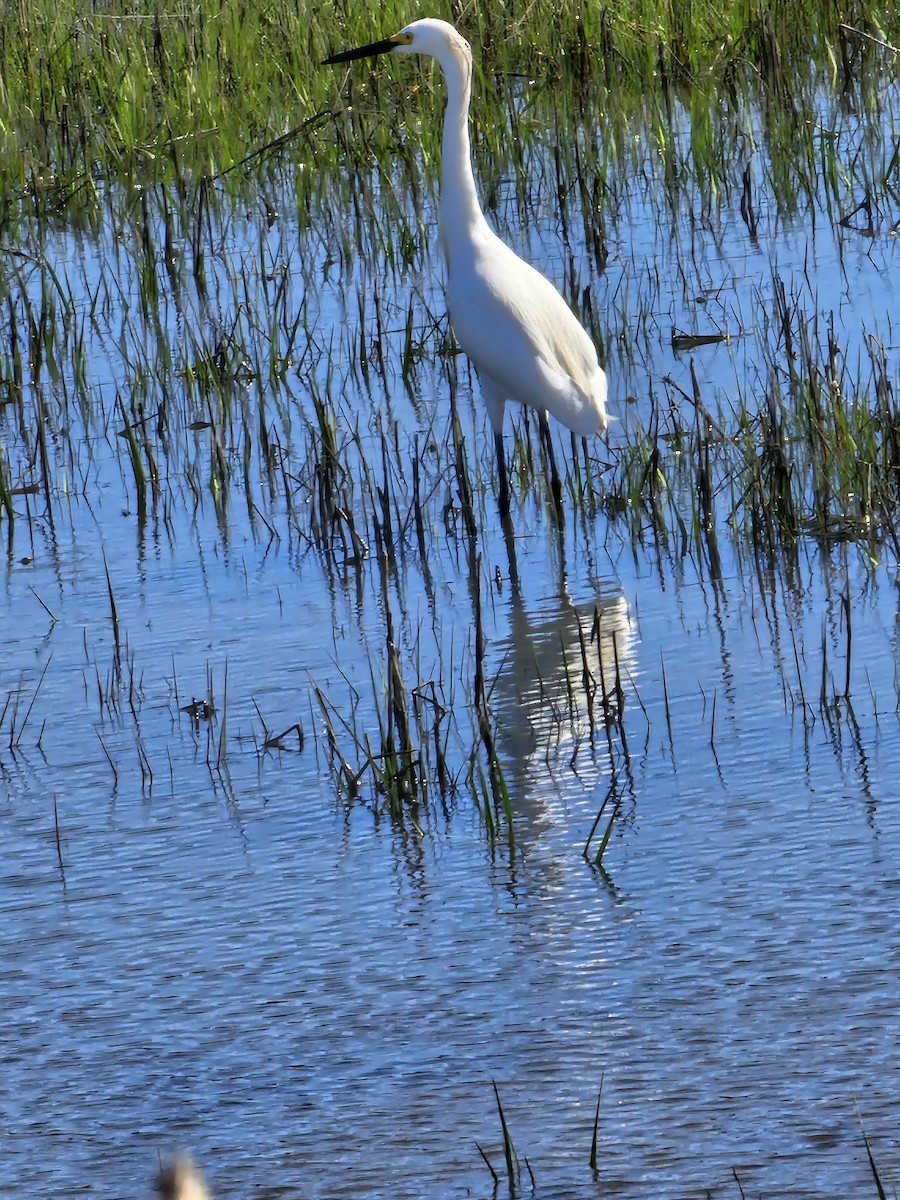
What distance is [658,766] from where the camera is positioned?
414 centimetres

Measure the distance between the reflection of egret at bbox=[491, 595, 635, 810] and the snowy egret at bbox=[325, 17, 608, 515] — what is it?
968 mm

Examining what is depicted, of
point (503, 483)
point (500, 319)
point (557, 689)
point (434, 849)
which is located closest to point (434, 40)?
point (500, 319)

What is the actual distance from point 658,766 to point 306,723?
968 mm

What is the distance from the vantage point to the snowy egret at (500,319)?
6.32m

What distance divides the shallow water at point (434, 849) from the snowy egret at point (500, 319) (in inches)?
11.3

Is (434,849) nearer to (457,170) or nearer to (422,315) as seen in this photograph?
(457,170)

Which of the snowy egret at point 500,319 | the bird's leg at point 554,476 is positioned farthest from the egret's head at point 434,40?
the bird's leg at point 554,476

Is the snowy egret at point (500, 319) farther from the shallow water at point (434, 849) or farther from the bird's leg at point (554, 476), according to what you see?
the shallow water at point (434, 849)

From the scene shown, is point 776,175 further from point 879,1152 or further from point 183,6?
point 879,1152

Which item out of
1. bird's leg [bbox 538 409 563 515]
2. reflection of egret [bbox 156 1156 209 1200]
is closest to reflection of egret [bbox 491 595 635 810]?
bird's leg [bbox 538 409 563 515]

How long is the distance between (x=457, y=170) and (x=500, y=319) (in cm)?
79

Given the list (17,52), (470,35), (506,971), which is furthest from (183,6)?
(506,971)

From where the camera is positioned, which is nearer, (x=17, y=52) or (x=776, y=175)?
(x=776, y=175)

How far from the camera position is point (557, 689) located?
15.8 ft
